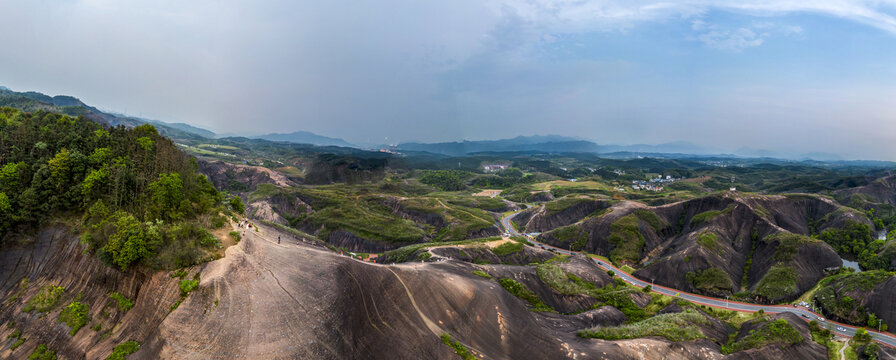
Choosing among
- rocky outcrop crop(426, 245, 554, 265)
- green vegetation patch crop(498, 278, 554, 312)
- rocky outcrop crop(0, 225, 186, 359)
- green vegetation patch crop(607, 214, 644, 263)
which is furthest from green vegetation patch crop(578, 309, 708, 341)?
rocky outcrop crop(0, 225, 186, 359)

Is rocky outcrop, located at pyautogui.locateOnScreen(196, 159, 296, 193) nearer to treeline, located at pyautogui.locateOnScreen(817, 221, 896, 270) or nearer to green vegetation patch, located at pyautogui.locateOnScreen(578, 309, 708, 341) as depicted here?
green vegetation patch, located at pyautogui.locateOnScreen(578, 309, 708, 341)

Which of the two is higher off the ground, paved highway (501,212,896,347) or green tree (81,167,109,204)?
green tree (81,167,109,204)

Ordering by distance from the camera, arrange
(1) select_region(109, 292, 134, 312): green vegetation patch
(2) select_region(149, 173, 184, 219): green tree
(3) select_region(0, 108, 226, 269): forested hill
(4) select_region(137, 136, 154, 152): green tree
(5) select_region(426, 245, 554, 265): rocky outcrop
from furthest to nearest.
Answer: (5) select_region(426, 245, 554, 265): rocky outcrop, (4) select_region(137, 136, 154, 152): green tree, (2) select_region(149, 173, 184, 219): green tree, (3) select_region(0, 108, 226, 269): forested hill, (1) select_region(109, 292, 134, 312): green vegetation patch

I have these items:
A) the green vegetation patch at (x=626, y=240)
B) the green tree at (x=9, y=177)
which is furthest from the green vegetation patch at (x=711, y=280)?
the green tree at (x=9, y=177)

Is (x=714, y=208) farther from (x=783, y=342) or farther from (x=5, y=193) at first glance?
(x=5, y=193)

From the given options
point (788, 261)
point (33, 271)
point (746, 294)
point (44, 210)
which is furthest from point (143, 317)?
point (788, 261)

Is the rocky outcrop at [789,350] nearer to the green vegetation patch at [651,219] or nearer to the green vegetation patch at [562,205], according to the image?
the green vegetation patch at [651,219]
